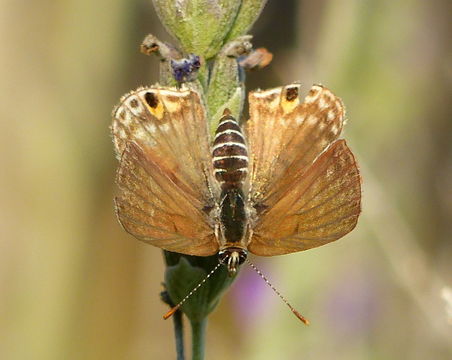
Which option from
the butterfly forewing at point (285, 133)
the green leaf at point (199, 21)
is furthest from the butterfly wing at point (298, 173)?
the green leaf at point (199, 21)

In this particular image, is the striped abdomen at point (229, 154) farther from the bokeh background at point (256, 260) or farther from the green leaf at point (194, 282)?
the bokeh background at point (256, 260)

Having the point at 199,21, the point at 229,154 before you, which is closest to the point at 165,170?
the point at 229,154

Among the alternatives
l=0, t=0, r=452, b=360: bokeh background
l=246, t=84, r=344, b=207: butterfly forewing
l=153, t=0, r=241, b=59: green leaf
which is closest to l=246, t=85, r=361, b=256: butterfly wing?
l=246, t=84, r=344, b=207: butterfly forewing

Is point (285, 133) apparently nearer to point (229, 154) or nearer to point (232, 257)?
point (229, 154)

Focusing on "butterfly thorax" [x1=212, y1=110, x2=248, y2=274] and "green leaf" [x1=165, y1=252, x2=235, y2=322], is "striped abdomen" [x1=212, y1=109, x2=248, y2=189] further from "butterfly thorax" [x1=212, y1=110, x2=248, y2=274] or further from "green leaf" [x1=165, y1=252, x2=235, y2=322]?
"green leaf" [x1=165, y1=252, x2=235, y2=322]

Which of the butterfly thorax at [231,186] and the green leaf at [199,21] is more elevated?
the green leaf at [199,21]

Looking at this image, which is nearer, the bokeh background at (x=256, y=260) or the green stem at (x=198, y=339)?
the green stem at (x=198, y=339)
